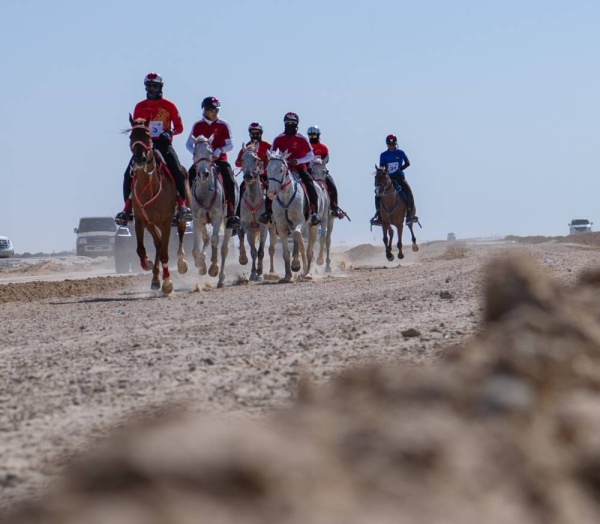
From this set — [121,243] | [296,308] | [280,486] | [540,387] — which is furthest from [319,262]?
[280,486]

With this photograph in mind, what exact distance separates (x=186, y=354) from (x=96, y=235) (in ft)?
135

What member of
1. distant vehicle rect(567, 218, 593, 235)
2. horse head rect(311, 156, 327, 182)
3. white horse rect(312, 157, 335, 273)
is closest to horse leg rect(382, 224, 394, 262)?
white horse rect(312, 157, 335, 273)

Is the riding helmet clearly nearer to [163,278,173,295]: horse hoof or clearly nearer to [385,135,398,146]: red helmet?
[163,278,173,295]: horse hoof

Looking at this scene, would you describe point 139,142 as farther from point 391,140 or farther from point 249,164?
point 391,140

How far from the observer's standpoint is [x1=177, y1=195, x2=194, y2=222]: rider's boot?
773 inches

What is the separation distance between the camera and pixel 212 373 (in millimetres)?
7273

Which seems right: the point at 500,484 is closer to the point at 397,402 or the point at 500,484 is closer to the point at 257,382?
the point at 397,402

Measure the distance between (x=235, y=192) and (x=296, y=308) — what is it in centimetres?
922

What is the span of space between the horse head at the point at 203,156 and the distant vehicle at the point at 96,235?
92.7 ft

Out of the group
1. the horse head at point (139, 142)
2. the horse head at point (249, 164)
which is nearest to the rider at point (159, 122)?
the horse head at point (139, 142)

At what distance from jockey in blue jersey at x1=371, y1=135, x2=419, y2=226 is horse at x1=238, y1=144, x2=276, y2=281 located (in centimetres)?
826

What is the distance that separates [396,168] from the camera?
33625 millimetres

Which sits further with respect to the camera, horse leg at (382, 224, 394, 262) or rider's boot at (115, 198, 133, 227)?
horse leg at (382, 224, 394, 262)

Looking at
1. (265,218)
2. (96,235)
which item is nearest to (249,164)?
(265,218)
